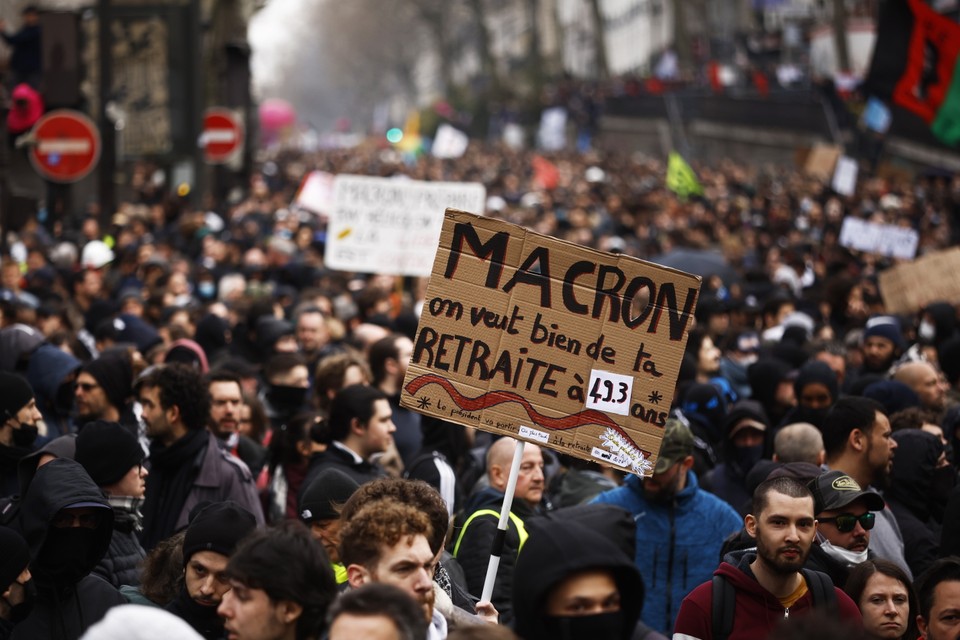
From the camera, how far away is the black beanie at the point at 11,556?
15.3ft

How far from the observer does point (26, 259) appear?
16188 millimetres

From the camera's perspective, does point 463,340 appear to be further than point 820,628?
Yes

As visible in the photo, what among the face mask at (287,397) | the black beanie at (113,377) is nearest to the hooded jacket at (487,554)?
the black beanie at (113,377)

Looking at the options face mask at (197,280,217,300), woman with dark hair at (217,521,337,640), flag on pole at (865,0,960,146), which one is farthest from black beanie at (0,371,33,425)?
flag on pole at (865,0,960,146)

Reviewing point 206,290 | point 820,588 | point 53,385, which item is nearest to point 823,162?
point 206,290

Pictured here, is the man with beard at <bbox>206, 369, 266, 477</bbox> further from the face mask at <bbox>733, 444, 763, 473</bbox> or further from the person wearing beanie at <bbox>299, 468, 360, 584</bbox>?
the face mask at <bbox>733, 444, 763, 473</bbox>

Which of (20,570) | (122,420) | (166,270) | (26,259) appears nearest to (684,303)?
(20,570)

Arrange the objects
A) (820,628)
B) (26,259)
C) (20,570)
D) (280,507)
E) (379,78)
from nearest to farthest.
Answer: (820,628)
(20,570)
(280,507)
(26,259)
(379,78)

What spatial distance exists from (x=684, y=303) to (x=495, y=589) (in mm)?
1347

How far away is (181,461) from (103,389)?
109 centimetres

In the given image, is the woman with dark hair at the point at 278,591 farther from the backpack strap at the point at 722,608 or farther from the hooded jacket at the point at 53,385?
the hooded jacket at the point at 53,385

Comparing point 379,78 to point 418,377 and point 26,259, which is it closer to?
point 26,259

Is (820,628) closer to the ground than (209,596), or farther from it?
farther from it

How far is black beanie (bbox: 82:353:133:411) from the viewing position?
24.7 feet
